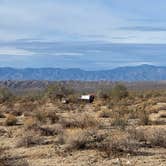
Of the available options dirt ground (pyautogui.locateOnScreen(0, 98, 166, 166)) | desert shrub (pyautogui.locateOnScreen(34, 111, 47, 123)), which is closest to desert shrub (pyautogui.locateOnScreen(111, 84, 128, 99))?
desert shrub (pyautogui.locateOnScreen(34, 111, 47, 123))

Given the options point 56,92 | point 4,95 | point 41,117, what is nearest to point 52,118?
point 41,117

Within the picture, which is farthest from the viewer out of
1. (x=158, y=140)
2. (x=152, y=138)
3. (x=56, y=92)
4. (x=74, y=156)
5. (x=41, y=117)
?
(x=56, y=92)

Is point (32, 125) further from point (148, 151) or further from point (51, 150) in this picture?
point (148, 151)

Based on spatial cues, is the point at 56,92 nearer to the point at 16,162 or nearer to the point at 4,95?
the point at 4,95

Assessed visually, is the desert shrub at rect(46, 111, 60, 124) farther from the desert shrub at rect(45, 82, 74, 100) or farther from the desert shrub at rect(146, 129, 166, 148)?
the desert shrub at rect(45, 82, 74, 100)

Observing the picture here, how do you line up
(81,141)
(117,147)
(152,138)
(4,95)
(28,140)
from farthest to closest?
(4,95) → (28,140) → (152,138) → (81,141) → (117,147)

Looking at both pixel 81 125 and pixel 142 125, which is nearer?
pixel 81 125

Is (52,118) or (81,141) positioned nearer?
(81,141)

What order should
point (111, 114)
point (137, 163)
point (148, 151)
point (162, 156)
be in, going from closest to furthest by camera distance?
point (137, 163) < point (162, 156) < point (148, 151) < point (111, 114)

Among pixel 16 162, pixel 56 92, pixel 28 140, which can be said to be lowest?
pixel 16 162

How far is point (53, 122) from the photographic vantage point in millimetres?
31750

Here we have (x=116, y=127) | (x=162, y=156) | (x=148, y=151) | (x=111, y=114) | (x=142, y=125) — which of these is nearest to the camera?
(x=162, y=156)

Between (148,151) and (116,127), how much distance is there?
7.22 metres

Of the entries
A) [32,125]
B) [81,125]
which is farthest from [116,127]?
[32,125]
